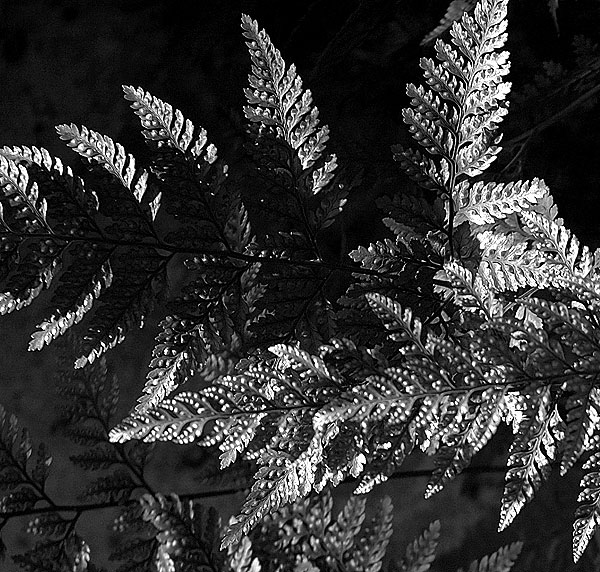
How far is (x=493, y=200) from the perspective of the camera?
23.3 inches

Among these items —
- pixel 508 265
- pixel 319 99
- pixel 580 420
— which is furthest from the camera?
pixel 319 99

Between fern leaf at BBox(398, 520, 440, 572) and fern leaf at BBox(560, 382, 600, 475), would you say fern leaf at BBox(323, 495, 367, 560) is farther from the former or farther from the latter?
fern leaf at BBox(560, 382, 600, 475)

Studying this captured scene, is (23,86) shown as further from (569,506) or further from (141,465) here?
(569,506)

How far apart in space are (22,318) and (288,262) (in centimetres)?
70

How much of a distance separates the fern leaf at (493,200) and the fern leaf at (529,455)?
6.3 inches

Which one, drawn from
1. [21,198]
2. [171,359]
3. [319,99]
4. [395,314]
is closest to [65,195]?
[21,198]

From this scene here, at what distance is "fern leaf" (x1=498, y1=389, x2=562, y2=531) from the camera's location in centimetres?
50

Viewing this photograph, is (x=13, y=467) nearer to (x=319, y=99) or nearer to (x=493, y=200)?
(x=493, y=200)

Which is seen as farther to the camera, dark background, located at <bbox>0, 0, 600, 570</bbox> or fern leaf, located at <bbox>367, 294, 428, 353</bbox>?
dark background, located at <bbox>0, 0, 600, 570</bbox>

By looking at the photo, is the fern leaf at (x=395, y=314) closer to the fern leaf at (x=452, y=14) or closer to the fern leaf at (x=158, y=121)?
the fern leaf at (x=158, y=121)

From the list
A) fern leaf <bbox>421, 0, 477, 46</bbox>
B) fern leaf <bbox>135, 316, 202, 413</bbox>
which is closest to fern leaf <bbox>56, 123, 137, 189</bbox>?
fern leaf <bbox>135, 316, 202, 413</bbox>

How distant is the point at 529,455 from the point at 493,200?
0.21 m

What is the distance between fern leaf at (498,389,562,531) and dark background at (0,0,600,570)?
404 mm

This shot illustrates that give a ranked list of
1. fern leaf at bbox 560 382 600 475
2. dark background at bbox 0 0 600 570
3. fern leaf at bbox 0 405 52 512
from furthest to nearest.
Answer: dark background at bbox 0 0 600 570 → fern leaf at bbox 0 405 52 512 → fern leaf at bbox 560 382 600 475
